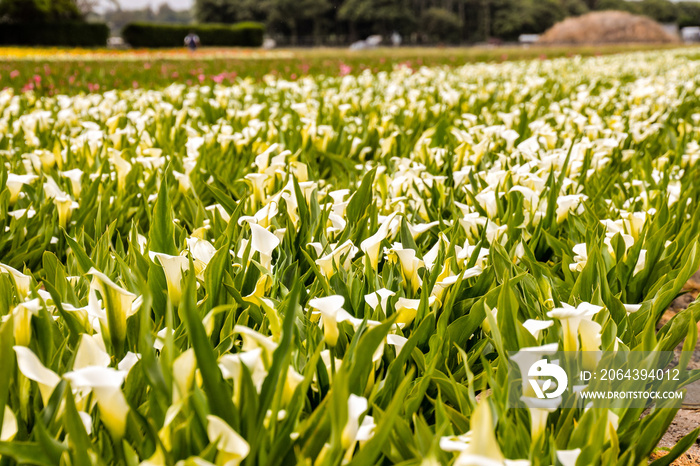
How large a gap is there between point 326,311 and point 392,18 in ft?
215

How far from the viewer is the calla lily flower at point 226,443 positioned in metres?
0.90

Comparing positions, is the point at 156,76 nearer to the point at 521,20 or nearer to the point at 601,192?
the point at 601,192

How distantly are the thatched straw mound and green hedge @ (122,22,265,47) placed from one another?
19638 millimetres

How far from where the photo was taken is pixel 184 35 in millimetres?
35875

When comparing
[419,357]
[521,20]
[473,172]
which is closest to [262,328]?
[419,357]

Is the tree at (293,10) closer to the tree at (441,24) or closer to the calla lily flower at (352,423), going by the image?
the tree at (441,24)

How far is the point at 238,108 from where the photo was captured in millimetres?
5250

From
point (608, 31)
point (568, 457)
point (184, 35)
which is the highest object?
point (184, 35)

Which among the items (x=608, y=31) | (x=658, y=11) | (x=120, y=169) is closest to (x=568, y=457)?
(x=120, y=169)

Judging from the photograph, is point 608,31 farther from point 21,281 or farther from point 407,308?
point 21,281

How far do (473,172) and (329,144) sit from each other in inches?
45.5

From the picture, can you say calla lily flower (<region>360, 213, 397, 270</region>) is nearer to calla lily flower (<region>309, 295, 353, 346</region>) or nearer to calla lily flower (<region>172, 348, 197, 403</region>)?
calla lily flower (<region>309, 295, 353, 346</region>)

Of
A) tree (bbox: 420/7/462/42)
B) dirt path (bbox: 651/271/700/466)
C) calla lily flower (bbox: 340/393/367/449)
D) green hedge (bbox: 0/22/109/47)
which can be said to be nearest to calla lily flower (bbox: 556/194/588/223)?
dirt path (bbox: 651/271/700/466)

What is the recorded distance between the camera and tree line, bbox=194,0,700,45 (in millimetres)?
62031
